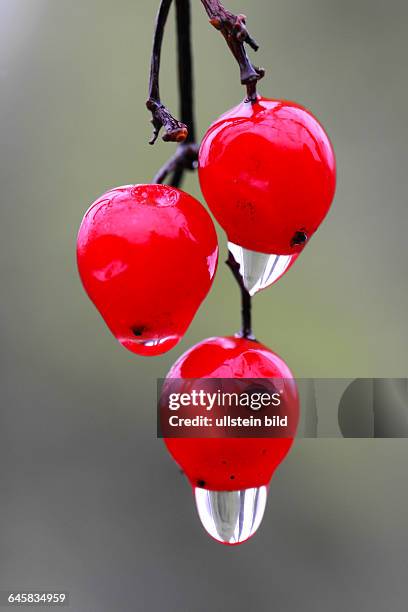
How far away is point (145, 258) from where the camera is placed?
0.92m

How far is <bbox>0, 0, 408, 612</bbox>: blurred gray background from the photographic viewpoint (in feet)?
9.29

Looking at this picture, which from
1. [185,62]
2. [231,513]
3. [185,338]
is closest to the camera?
[231,513]

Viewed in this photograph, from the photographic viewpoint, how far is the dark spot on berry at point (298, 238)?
965mm

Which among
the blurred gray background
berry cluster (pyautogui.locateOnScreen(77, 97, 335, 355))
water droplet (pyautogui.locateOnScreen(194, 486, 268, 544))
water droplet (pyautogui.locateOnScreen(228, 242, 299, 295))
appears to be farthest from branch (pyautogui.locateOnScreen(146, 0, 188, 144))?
the blurred gray background

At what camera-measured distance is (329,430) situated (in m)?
1.44

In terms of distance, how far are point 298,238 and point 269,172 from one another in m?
0.10

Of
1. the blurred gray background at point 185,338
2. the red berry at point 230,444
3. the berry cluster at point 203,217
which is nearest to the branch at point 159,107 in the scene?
the berry cluster at point 203,217

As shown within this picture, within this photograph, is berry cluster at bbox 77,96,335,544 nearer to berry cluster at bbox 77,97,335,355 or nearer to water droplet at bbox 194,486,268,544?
berry cluster at bbox 77,97,335,355

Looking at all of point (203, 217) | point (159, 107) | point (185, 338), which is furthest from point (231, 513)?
point (185, 338)

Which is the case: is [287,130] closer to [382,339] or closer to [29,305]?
[382,339]

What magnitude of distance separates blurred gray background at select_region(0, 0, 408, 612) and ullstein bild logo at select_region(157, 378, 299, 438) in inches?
62.3

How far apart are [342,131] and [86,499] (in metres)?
1.79

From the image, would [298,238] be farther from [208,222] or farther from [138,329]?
[138,329]

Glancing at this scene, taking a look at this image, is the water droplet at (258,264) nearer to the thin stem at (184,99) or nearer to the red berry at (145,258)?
the red berry at (145,258)
